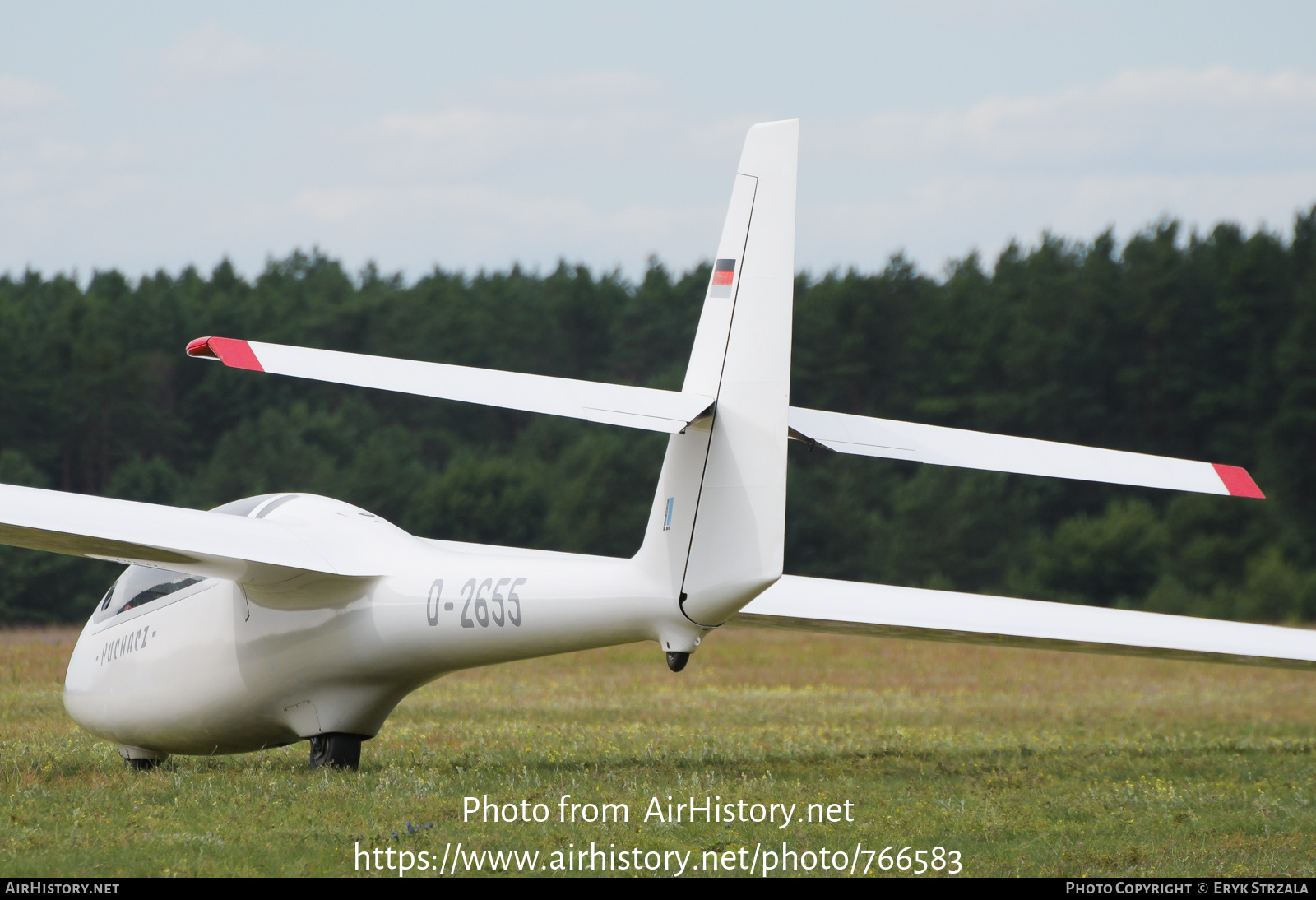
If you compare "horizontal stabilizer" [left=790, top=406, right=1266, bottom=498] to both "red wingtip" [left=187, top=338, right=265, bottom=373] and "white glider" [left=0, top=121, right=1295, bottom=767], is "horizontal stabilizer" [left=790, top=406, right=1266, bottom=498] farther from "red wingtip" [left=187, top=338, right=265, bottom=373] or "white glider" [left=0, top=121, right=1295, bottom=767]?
"red wingtip" [left=187, top=338, right=265, bottom=373]

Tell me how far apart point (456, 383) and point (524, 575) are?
2.38m

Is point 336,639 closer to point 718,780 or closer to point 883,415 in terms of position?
point 718,780

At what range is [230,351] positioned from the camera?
676cm

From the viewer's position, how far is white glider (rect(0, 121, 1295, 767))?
316 inches

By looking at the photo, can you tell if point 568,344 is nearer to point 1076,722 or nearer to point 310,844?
point 1076,722

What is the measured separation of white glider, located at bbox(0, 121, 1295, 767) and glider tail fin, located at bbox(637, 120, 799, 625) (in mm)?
13

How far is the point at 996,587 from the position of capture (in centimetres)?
6197

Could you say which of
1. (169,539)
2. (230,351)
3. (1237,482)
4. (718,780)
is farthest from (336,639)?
(1237,482)

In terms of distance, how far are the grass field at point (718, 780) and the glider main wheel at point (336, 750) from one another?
236 millimetres

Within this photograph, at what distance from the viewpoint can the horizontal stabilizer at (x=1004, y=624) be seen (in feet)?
37.2

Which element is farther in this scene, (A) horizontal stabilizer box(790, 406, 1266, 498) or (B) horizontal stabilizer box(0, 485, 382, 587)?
(B) horizontal stabilizer box(0, 485, 382, 587)

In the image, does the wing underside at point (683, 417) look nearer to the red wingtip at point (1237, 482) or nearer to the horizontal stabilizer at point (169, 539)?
the red wingtip at point (1237, 482)

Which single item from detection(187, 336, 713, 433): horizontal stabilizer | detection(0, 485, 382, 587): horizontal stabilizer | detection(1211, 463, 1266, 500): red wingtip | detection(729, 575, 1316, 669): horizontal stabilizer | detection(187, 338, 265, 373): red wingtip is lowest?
detection(729, 575, 1316, 669): horizontal stabilizer

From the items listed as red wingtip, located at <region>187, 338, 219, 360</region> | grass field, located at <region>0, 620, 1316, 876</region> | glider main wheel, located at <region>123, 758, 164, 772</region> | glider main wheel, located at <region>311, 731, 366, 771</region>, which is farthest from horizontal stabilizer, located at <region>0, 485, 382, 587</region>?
red wingtip, located at <region>187, 338, 219, 360</region>
